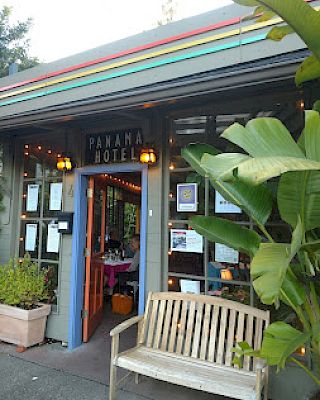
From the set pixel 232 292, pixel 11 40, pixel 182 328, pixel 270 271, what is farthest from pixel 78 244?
pixel 11 40

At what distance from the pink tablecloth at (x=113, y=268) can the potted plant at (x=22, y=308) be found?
6.15ft

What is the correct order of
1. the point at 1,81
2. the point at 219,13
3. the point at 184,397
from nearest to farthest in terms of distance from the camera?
the point at 184,397
the point at 219,13
the point at 1,81

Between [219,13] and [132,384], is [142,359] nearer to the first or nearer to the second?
[132,384]

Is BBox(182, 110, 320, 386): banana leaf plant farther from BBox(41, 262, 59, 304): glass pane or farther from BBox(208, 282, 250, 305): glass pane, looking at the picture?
BBox(41, 262, 59, 304): glass pane

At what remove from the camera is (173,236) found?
3.81 meters

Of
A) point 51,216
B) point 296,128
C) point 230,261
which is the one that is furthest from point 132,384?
point 296,128

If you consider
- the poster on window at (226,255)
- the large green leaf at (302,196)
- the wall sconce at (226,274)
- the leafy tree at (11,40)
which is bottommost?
the wall sconce at (226,274)

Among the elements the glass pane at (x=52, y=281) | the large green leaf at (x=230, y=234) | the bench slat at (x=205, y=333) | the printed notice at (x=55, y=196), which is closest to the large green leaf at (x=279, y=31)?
the large green leaf at (x=230, y=234)

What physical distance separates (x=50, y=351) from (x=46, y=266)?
3.69 feet

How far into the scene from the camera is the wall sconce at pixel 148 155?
12.6ft

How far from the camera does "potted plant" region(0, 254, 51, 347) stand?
415 centimetres

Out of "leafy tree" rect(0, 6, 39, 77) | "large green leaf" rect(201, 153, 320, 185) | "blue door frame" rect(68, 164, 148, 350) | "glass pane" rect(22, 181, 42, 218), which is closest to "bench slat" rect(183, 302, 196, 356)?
"blue door frame" rect(68, 164, 148, 350)

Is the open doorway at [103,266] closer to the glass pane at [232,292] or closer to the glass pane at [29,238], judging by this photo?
the glass pane at [29,238]

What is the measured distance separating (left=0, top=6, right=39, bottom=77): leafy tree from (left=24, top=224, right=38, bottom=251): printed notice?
33.4 ft
